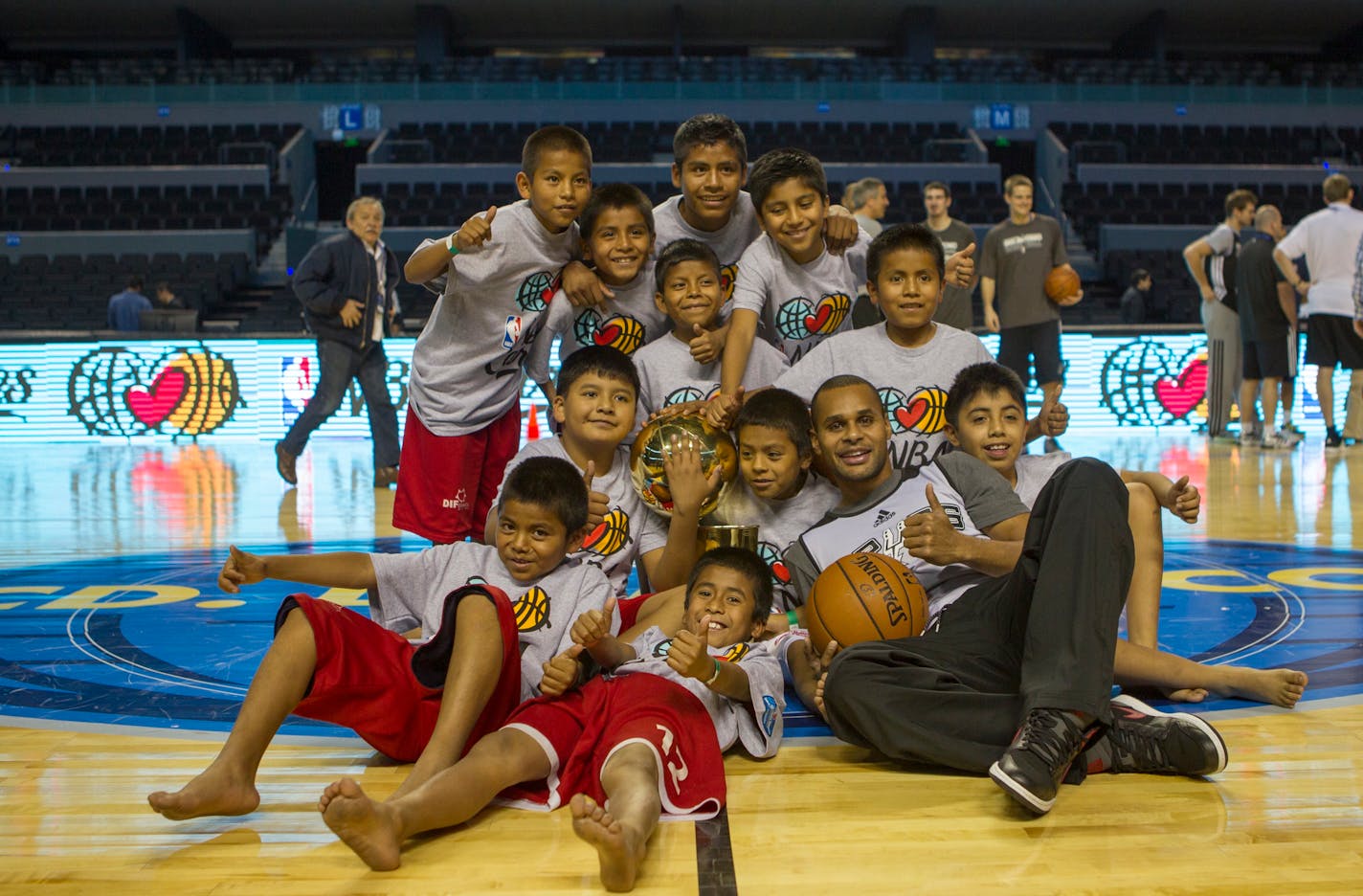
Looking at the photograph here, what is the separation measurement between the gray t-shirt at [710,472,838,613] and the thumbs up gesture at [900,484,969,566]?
27.6 inches

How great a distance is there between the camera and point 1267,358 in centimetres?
898

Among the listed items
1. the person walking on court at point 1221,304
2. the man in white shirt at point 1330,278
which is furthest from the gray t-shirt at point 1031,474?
the person walking on court at point 1221,304

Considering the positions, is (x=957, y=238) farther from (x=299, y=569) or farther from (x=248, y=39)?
(x=248, y=39)

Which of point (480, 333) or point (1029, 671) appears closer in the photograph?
point (1029, 671)

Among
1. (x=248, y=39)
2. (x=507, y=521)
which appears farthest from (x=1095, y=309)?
(x=248, y=39)

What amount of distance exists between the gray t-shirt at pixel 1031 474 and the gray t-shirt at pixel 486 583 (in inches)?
47.4

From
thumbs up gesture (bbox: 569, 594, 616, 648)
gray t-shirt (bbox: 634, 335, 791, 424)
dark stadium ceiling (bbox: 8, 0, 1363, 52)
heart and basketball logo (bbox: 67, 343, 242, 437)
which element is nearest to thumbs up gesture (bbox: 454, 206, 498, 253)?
gray t-shirt (bbox: 634, 335, 791, 424)

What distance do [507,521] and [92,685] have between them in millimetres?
1291

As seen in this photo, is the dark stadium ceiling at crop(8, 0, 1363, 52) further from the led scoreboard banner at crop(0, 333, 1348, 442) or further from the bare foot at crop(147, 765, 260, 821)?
the bare foot at crop(147, 765, 260, 821)

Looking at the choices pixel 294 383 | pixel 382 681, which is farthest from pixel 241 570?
pixel 294 383

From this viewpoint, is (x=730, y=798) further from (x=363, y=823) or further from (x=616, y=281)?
(x=616, y=281)

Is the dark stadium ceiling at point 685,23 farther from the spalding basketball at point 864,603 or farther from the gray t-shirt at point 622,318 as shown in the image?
the spalding basketball at point 864,603

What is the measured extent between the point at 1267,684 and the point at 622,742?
1552 millimetres

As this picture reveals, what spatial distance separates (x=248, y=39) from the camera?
2738 cm
